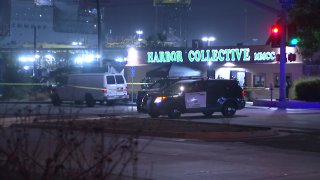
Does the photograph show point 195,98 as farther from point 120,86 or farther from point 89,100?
point 89,100

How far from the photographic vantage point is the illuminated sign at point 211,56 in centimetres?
5481

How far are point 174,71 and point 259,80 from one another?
26.8ft

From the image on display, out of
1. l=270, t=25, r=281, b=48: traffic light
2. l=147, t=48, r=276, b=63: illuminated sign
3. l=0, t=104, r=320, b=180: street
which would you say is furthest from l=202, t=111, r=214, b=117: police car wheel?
l=147, t=48, r=276, b=63: illuminated sign

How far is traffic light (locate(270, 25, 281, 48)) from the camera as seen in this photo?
34531mm

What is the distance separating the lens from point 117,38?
5000 inches

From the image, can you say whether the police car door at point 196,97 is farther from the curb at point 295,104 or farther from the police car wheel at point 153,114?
the curb at point 295,104

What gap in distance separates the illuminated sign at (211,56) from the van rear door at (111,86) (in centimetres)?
1813

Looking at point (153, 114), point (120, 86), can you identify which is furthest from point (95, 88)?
point (153, 114)

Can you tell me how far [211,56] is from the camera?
5794cm

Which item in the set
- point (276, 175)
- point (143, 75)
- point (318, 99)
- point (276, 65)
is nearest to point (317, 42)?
point (318, 99)

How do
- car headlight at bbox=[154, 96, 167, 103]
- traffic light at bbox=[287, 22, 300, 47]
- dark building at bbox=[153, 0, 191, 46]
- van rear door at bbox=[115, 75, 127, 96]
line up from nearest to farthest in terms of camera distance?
car headlight at bbox=[154, 96, 167, 103], traffic light at bbox=[287, 22, 300, 47], van rear door at bbox=[115, 75, 127, 96], dark building at bbox=[153, 0, 191, 46]

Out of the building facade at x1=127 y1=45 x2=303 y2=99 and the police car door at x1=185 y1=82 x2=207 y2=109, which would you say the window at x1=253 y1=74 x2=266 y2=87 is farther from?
the police car door at x1=185 y1=82 x2=207 y2=109

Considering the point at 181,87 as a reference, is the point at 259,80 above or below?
above

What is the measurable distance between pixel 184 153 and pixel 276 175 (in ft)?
13.2
